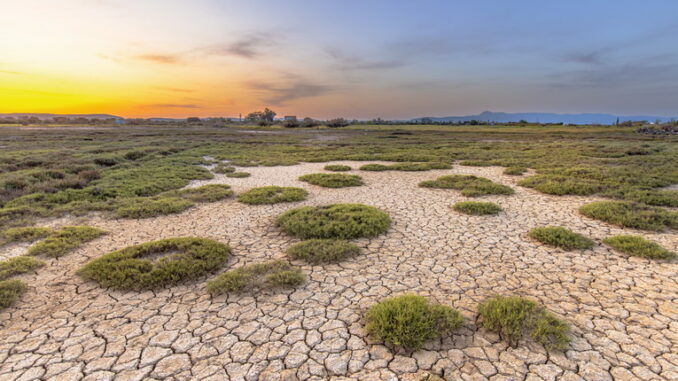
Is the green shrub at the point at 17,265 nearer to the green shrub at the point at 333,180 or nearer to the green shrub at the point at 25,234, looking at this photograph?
the green shrub at the point at 25,234

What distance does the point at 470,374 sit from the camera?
3.52 m

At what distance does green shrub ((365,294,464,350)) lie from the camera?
3971mm

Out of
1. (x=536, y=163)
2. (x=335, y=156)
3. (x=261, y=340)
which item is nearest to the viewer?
(x=261, y=340)

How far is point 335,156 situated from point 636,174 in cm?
1828

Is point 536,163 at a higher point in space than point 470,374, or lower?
higher

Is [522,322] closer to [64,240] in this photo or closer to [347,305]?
[347,305]

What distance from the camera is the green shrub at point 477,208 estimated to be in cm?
962

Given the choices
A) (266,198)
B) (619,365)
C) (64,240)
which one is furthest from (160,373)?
(266,198)

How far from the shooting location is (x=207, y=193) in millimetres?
12180

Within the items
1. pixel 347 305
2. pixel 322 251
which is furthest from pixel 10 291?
pixel 347 305

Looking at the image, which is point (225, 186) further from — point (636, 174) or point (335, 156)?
point (636, 174)

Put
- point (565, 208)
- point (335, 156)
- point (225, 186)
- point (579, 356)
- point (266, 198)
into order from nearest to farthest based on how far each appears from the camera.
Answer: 1. point (579, 356)
2. point (565, 208)
3. point (266, 198)
4. point (225, 186)
5. point (335, 156)

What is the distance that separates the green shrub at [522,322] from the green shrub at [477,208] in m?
5.18

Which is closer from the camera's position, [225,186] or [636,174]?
[225,186]
